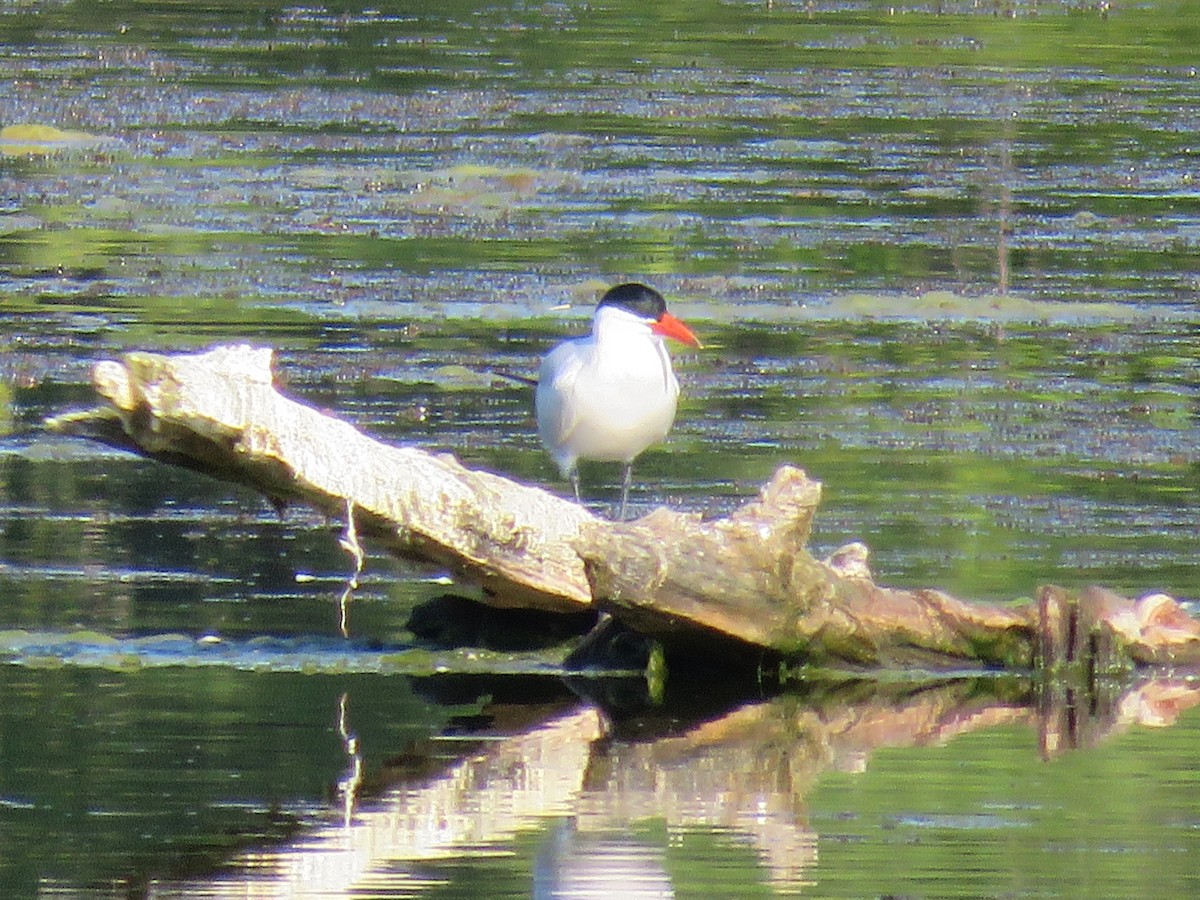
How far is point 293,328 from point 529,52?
1112cm

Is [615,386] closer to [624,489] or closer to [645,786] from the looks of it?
[624,489]

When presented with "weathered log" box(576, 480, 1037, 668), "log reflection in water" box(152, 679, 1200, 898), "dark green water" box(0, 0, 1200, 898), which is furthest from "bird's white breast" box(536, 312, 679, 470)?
"log reflection in water" box(152, 679, 1200, 898)

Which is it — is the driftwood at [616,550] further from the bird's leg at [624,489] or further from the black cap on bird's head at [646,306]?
the black cap on bird's head at [646,306]

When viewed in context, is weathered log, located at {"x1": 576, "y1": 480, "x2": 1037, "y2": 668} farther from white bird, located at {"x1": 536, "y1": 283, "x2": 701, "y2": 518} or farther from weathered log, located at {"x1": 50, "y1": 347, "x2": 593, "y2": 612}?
white bird, located at {"x1": 536, "y1": 283, "x2": 701, "y2": 518}

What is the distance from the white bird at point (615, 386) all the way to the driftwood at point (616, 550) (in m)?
1.45

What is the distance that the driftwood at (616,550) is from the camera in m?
7.31

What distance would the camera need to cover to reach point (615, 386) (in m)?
9.59

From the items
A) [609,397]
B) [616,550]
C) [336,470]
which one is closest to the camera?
[616,550]

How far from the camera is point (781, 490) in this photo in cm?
764

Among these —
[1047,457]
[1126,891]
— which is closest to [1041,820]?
[1126,891]

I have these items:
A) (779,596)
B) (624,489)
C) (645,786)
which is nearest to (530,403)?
(624,489)

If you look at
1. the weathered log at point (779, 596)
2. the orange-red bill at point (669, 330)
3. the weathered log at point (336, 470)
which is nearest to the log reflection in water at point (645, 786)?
the weathered log at point (779, 596)

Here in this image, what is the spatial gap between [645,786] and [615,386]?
294 cm

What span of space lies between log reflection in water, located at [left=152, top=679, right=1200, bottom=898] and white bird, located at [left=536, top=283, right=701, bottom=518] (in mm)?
1967
